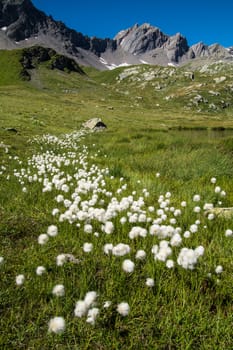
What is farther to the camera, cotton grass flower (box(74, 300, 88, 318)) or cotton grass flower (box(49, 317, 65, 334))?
cotton grass flower (box(74, 300, 88, 318))

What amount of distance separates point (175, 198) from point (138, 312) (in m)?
4.24

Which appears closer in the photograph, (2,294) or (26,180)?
(2,294)

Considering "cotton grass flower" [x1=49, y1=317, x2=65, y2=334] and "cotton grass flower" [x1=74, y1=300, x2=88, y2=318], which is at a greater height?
"cotton grass flower" [x1=74, y1=300, x2=88, y2=318]

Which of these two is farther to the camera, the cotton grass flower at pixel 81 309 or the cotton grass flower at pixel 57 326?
the cotton grass flower at pixel 81 309

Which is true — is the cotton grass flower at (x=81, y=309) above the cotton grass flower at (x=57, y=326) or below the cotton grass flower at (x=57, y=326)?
above

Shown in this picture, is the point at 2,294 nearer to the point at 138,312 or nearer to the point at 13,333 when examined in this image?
the point at 13,333

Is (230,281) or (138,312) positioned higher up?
(230,281)

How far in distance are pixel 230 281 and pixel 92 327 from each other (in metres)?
1.84

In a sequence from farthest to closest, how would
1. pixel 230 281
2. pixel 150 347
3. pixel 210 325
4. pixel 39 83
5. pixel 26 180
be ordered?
pixel 39 83 < pixel 26 180 < pixel 230 281 < pixel 210 325 < pixel 150 347

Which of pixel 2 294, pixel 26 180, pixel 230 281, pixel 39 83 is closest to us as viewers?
pixel 2 294

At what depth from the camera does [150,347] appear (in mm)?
2828

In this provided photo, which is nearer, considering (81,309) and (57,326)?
(57,326)

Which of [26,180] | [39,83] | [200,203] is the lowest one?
[26,180]

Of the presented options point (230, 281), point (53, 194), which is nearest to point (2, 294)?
point (230, 281)
